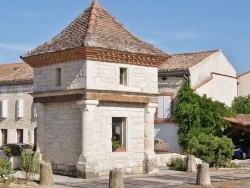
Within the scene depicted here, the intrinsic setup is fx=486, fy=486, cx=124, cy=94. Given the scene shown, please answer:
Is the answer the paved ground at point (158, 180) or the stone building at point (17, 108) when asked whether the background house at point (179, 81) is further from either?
the stone building at point (17, 108)

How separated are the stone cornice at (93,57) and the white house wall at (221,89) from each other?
11.3m

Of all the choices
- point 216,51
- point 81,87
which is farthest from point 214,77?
point 81,87

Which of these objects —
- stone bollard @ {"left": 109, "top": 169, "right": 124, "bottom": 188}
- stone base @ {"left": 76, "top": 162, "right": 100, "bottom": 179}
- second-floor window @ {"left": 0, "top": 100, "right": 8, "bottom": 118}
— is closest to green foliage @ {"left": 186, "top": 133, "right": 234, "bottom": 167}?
stone base @ {"left": 76, "top": 162, "right": 100, "bottom": 179}

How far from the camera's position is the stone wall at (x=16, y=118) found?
3809cm

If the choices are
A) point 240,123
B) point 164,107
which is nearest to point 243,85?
point 240,123

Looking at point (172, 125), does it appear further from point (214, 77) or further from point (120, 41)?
point (120, 41)

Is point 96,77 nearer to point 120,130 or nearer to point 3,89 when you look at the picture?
point 120,130

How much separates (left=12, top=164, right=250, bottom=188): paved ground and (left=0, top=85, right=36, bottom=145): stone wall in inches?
729

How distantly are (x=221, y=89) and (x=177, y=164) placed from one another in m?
12.1

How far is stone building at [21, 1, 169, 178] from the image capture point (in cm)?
1822

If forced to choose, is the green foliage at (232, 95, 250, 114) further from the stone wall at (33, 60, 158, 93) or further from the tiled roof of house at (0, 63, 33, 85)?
the stone wall at (33, 60, 158, 93)

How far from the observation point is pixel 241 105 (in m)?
35.2

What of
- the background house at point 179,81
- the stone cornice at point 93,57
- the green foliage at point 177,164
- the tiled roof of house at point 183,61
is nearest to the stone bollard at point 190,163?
the green foliage at point 177,164

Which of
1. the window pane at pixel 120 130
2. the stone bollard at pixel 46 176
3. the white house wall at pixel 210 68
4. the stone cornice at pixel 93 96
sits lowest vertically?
the stone bollard at pixel 46 176
